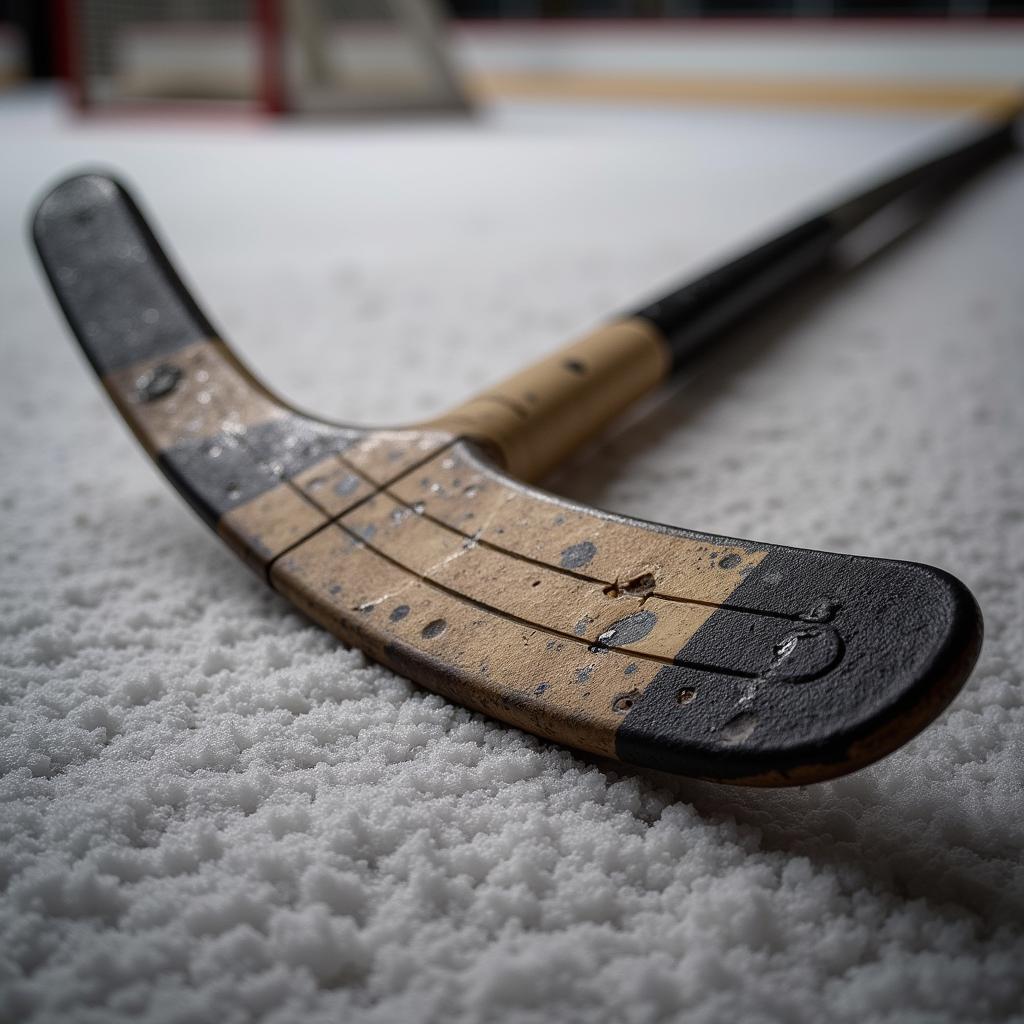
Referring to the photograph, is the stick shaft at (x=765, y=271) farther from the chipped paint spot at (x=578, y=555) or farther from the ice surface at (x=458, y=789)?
the chipped paint spot at (x=578, y=555)

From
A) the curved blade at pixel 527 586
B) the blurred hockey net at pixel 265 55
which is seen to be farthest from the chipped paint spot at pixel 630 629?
the blurred hockey net at pixel 265 55

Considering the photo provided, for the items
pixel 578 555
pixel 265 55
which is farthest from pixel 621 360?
pixel 265 55

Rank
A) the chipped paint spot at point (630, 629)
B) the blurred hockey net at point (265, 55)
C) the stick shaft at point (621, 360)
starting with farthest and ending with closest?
the blurred hockey net at point (265, 55) < the stick shaft at point (621, 360) < the chipped paint spot at point (630, 629)

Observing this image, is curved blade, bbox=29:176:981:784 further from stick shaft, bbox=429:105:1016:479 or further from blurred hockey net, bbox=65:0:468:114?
blurred hockey net, bbox=65:0:468:114

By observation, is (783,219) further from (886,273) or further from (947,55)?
(947,55)

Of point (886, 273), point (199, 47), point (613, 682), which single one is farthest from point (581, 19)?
point (613, 682)

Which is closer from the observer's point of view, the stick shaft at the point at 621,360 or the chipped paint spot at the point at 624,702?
the chipped paint spot at the point at 624,702

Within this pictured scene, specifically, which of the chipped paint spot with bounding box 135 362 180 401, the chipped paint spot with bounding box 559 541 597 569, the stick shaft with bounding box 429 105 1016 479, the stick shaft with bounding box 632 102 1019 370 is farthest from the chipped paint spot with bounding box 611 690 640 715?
the stick shaft with bounding box 632 102 1019 370
